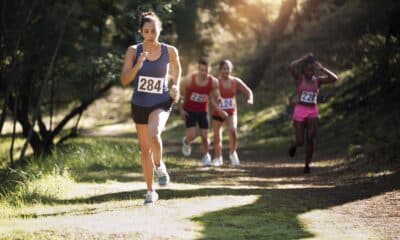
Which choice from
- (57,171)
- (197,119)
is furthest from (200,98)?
(57,171)

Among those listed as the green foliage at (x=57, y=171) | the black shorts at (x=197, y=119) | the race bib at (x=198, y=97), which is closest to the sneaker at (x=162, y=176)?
the green foliage at (x=57, y=171)

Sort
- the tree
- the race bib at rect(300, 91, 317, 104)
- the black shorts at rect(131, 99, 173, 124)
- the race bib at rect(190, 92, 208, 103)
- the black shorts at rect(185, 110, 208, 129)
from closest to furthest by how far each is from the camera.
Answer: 1. the black shorts at rect(131, 99, 173, 124)
2. the race bib at rect(300, 91, 317, 104)
3. the race bib at rect(190, 92, 208, 103)
4. the black shorts at rect(185, 110, 208, 129)
5. the tree

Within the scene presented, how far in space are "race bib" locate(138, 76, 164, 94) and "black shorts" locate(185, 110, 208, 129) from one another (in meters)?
5.76

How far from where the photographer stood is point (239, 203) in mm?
8828

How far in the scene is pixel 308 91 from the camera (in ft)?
44.0

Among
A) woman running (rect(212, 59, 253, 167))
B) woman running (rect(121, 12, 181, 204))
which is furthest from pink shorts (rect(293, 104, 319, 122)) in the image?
woman running (rect(121, 12, 181, 204))

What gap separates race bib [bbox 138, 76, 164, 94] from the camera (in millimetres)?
8398

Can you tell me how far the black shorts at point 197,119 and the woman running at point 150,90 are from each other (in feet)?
18.3

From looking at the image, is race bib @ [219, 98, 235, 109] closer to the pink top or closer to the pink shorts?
the pink shorts

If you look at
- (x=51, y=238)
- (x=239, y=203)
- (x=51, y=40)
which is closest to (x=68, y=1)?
(x=51, y=40)

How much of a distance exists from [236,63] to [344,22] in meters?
9.45

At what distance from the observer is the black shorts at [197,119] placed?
14195mm

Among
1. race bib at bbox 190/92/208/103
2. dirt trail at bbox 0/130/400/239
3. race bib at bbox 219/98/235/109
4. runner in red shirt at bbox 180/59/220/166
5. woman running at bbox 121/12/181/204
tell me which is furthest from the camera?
race bib at bbox 219/98/235/109

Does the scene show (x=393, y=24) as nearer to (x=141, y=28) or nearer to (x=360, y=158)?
(x=360, y=158)
